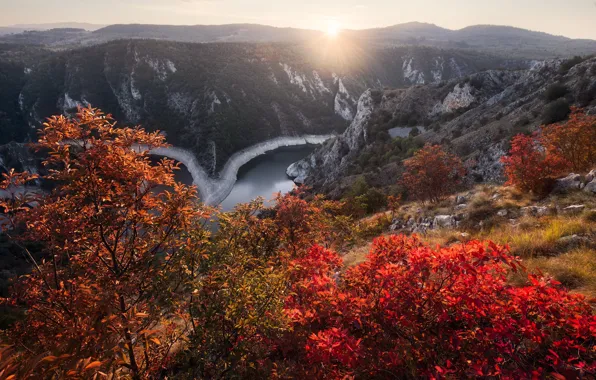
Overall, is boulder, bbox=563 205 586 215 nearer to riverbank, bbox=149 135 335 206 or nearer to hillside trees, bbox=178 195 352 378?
hillside trees, bbox=178 195 352 378

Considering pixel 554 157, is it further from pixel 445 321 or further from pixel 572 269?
pixel 445 321

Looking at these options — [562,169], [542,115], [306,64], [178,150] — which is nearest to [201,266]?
[562,169]

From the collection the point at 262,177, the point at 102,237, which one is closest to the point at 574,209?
the point at 102,237

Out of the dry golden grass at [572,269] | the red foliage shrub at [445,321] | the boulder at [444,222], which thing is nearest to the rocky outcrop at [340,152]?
the boulder at [444,222]

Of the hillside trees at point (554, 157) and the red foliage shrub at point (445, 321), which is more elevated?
the hillside trees at point (554, 157)

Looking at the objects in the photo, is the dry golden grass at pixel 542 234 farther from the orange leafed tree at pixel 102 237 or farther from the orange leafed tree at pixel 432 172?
the orange leafed tree at pixel 432 172


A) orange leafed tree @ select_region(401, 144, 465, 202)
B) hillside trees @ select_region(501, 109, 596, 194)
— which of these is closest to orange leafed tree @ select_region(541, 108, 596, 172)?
hillside trees @ select_region(501, 109, 596, 194)
